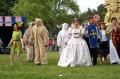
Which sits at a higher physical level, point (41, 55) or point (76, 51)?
point (76, 51)

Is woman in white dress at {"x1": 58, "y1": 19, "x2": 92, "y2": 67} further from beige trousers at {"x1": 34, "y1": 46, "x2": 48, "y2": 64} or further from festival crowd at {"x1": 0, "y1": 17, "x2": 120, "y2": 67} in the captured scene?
beige trousers at {"x1": 34, "y1": 46, "x2": 48, "y2": 64}

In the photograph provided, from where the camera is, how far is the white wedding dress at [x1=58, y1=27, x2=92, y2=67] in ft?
68.3

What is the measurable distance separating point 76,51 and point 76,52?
0.04 metres

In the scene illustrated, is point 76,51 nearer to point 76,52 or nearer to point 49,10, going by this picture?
point 76,52

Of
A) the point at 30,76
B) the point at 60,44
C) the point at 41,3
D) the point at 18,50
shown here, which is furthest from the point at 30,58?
the point at 41,3

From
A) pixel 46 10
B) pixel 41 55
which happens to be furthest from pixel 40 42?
pixel 46 10

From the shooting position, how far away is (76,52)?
2097 cm

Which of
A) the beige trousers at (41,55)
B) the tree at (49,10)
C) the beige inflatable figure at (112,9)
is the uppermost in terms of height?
the tree at (49,10)

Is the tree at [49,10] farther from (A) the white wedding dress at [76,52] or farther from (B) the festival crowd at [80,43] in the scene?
(A) the white wedding dress at [76,52]

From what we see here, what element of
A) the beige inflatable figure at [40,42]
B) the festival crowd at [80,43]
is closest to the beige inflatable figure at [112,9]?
the festival crowd at [80,43]

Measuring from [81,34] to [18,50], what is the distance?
118 inches

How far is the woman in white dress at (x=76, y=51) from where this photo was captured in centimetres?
2081

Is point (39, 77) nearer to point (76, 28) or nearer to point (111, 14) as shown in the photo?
point (76, 28)

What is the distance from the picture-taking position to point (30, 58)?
85.9ft
